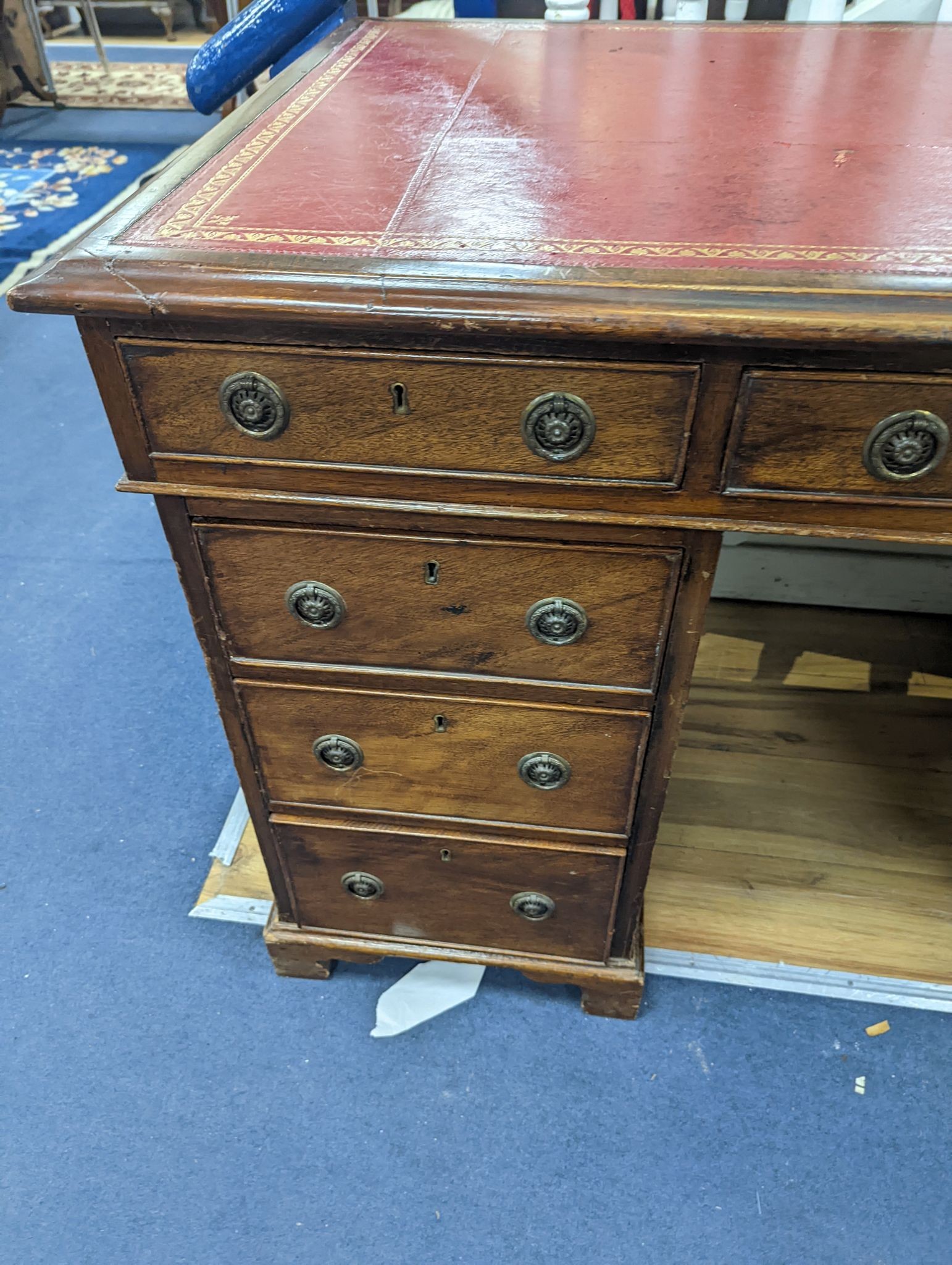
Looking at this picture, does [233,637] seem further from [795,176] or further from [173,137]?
[173,137]

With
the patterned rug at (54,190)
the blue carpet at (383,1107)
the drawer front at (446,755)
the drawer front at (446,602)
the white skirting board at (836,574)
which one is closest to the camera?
the drawer front at (446,602)

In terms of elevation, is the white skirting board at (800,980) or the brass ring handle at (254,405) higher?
the brass ring handle at (254,405)

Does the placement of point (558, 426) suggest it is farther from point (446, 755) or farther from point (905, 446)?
point (446, 755)

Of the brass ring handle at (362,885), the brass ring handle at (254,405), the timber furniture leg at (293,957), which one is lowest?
the timber furniture leg at (293,957)

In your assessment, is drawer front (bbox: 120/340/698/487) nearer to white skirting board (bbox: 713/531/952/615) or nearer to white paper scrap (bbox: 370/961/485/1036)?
white paper scrap (bbox: 370/961/485/1036)

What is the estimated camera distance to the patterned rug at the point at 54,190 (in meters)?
3.20

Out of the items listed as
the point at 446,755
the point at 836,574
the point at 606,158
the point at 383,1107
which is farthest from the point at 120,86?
the point at 383,1107

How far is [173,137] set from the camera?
13.3 ft

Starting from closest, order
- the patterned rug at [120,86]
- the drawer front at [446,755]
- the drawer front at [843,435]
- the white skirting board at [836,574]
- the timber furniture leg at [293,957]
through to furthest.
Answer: the drawer front at [843,435] < the drawer front at [446,755] < the timber furniture leg at [293,957] < the white skirting board at [836,574] < the patterned rug at [120,86]

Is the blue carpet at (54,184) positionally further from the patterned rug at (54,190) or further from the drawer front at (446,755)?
the drawer front at (446,755)

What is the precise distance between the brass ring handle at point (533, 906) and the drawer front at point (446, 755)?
139 mm

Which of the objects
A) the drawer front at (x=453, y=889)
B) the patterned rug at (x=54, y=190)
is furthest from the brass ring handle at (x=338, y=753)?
the patterned rug at (x=54, y=190)

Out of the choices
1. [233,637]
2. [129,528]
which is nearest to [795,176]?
[233,637]

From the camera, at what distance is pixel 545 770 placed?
1.00 meters
